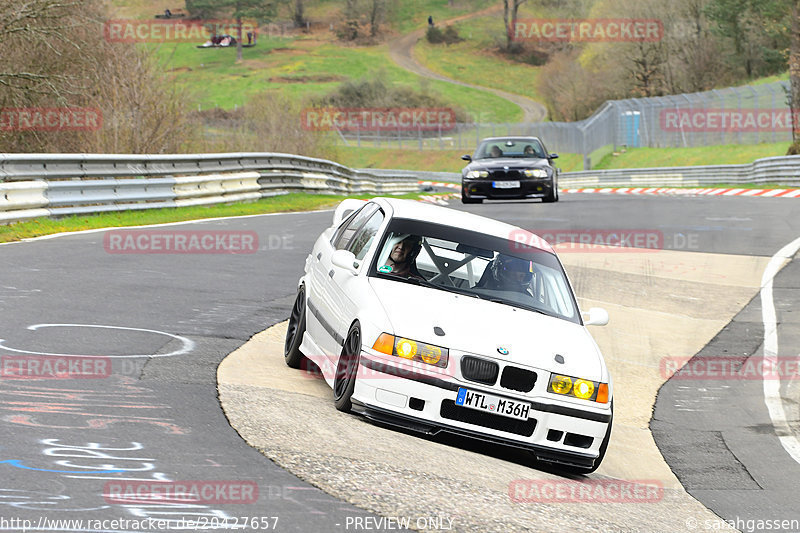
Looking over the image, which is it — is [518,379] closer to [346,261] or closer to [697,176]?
[346,261]

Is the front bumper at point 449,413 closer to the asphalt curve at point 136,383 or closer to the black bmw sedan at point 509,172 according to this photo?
the asphalt curve at point 136,383

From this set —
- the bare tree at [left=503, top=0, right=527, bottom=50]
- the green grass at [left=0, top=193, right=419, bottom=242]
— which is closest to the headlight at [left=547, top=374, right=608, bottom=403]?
the green grass at [left=0, top=193, right=419, bottom=242]

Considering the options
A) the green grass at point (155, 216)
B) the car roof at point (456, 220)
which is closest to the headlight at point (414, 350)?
the car roof at point (456, 220)

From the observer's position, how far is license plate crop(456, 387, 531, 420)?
6754 mm

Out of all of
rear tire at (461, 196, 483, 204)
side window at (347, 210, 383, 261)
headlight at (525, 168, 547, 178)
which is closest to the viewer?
side window at (347, 210, 383, 261)

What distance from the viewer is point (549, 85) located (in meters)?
101

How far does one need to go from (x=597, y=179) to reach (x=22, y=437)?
172 feet

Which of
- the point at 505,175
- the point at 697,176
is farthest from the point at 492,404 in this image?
the point at 697,176

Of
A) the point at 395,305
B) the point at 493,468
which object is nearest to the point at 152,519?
the point at 493,468

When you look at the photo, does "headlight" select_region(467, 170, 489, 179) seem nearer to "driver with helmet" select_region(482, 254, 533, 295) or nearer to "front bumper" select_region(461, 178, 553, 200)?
"front bumper" select_region(461, 178, 553, 200)

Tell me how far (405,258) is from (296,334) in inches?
51.9

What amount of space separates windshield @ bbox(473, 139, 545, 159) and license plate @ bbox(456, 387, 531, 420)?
2037 centimetres

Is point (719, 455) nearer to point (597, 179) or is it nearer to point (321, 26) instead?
point (597, 179)

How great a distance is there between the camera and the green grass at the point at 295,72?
116m
